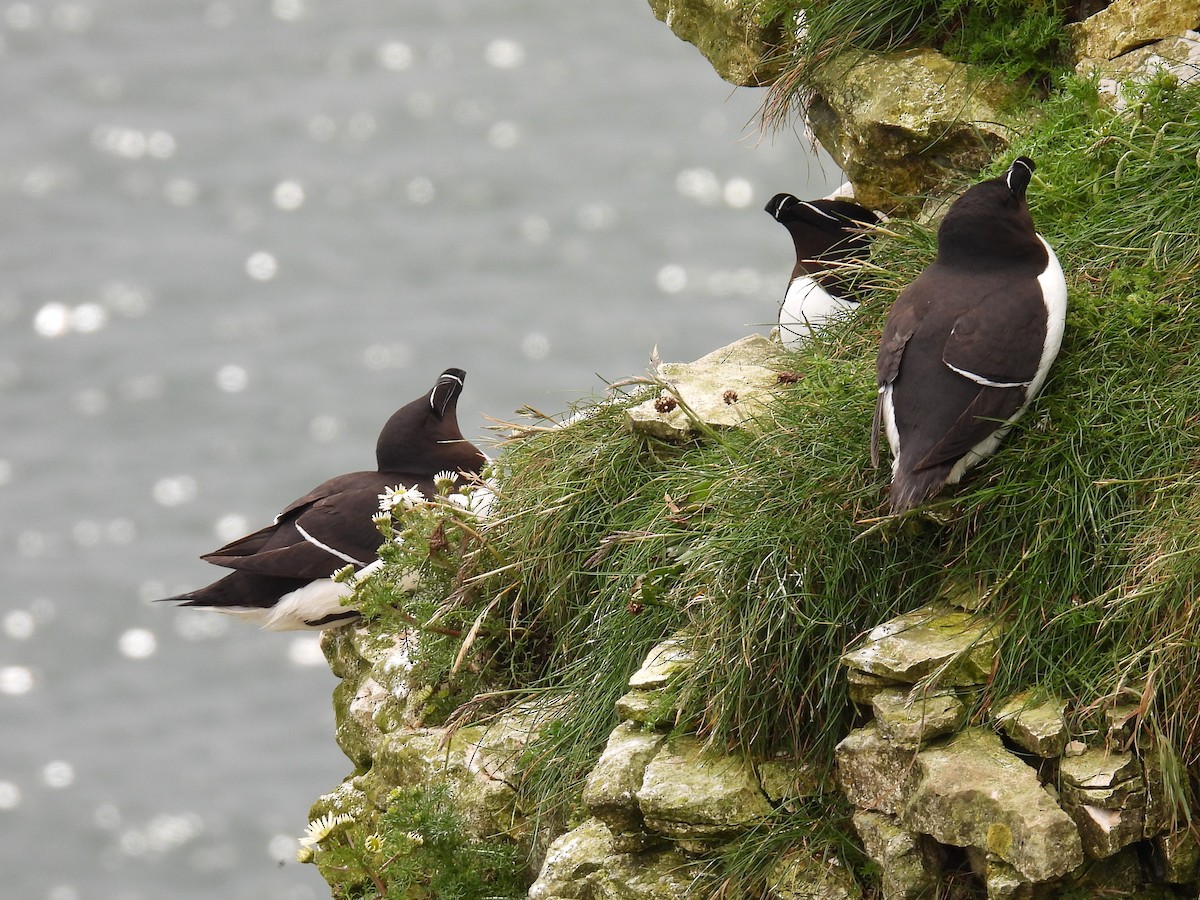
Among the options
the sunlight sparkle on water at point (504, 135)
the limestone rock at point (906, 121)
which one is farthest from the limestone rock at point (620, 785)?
the sunlight sparkle on water at point (504, 135)

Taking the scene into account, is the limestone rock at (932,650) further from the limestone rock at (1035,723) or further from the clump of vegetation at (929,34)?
the clump of vegetation at (929,34)

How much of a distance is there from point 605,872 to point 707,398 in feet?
5.88

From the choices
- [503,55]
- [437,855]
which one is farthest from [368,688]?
[503,55]

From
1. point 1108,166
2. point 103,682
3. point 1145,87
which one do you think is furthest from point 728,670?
point 103,682

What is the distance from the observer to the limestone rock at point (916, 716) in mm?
3527

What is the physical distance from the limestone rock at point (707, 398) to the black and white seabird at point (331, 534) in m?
1.21

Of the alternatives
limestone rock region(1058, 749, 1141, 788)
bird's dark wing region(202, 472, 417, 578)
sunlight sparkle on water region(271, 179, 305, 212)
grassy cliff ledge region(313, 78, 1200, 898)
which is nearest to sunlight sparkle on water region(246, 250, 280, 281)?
sunlight sparkle on water region(271, 179, 305, 212)

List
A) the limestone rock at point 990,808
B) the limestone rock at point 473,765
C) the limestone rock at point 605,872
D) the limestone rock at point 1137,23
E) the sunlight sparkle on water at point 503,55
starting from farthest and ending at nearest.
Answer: the sunlight sparkle on water at point 503,55
the limestone rock at point 1137,23
the limestone rock at point 473,765
the limestone rock at point 605,872
the limestone rock at point 990,808

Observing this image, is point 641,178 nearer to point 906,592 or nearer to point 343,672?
point 343,672

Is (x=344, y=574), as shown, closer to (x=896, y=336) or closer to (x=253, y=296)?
(x=896, y=336)

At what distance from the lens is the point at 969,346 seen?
12.5 feet

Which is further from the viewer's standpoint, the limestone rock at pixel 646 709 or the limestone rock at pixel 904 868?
the limestone rock at pixel 646 709

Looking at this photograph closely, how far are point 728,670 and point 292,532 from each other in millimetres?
2990

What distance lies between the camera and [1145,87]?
474 centimetres
